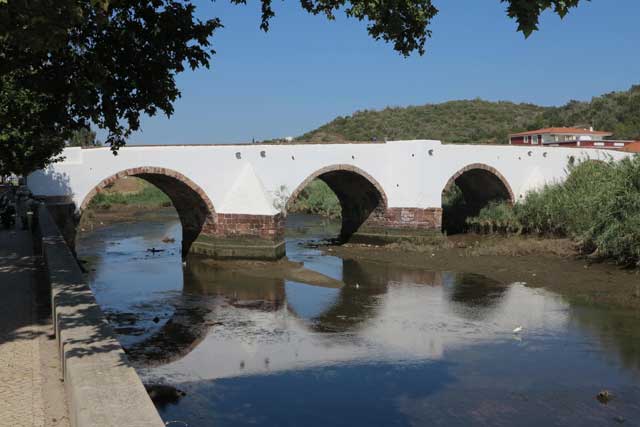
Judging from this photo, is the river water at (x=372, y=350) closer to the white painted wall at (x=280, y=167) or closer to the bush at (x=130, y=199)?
→ the white painted wall at (x=280, y=167)

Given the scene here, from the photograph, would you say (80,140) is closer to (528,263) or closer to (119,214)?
(119,214)

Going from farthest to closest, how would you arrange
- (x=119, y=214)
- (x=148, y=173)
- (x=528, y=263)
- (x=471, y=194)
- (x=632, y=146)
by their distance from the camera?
(x=119, y=214)
(x=632, y=146)
(x=471, y=194)
(x=528, y=263)
(x=148, y=173)

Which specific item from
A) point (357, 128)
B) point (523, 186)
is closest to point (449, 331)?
point (523, 186)

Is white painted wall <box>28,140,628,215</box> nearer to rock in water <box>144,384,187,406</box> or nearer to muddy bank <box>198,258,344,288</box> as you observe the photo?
muddy bank <box>198,258,344,288</box>

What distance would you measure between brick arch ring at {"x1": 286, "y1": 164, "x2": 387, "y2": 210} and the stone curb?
50.1 ft

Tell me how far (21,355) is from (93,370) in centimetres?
204

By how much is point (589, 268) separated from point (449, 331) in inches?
323

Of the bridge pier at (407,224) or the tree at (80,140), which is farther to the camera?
the bridge pier at (407,224)

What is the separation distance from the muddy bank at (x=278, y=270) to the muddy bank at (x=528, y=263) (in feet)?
10.0

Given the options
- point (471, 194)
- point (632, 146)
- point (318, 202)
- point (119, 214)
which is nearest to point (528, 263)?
point (471, 194)

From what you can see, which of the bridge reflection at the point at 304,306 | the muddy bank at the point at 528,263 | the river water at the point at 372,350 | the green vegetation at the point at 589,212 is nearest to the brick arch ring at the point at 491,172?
the green vegetation at the point at 589,212

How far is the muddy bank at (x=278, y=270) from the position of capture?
18250 mm

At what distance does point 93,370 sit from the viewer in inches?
173

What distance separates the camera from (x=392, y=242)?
2483cm
